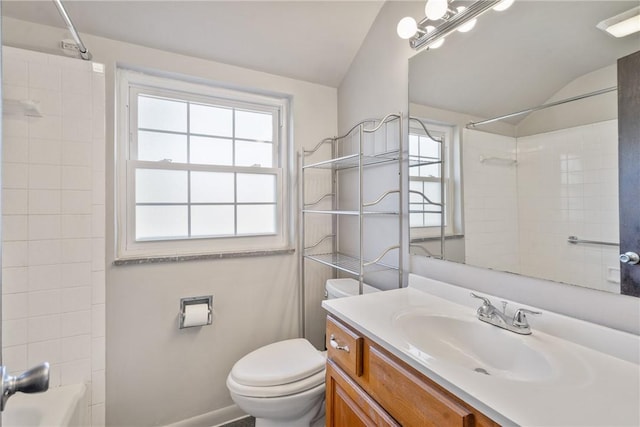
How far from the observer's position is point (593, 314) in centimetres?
90

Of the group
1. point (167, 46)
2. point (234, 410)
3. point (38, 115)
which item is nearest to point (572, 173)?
point (167, 46)

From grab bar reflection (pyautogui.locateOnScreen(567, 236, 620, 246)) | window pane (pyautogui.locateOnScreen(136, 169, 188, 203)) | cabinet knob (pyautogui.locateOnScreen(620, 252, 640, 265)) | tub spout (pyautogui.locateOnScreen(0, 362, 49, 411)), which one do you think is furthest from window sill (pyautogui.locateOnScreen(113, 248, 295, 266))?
cabinet knob (pyautogui.locateOnScreen(620, 252, 640, 265))

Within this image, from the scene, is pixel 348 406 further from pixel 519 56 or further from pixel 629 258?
pixel 519 56

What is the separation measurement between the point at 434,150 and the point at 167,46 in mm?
1470

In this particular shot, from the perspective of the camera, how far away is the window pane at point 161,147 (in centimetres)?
170

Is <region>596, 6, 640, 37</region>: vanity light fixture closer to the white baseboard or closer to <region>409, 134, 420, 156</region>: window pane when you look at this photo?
<region>409, 134, 420, 156</region>: window pane

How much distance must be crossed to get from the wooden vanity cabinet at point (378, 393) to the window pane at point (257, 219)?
3.15 feet

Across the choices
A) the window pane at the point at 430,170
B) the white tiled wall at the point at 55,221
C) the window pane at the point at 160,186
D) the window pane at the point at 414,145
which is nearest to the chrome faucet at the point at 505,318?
the window pane at the point at 430,170

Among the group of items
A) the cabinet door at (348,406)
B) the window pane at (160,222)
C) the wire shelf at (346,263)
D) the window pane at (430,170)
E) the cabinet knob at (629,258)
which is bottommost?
the cabinet door at (348,406)

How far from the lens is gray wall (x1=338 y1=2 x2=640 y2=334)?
88cm

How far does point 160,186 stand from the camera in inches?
68.0

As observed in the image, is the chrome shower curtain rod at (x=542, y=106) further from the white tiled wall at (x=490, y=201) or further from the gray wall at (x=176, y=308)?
the gray wall at (x=176, y=308)

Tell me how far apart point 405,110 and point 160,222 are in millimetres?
1450

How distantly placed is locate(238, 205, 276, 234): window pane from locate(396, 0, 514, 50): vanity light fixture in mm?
1236
